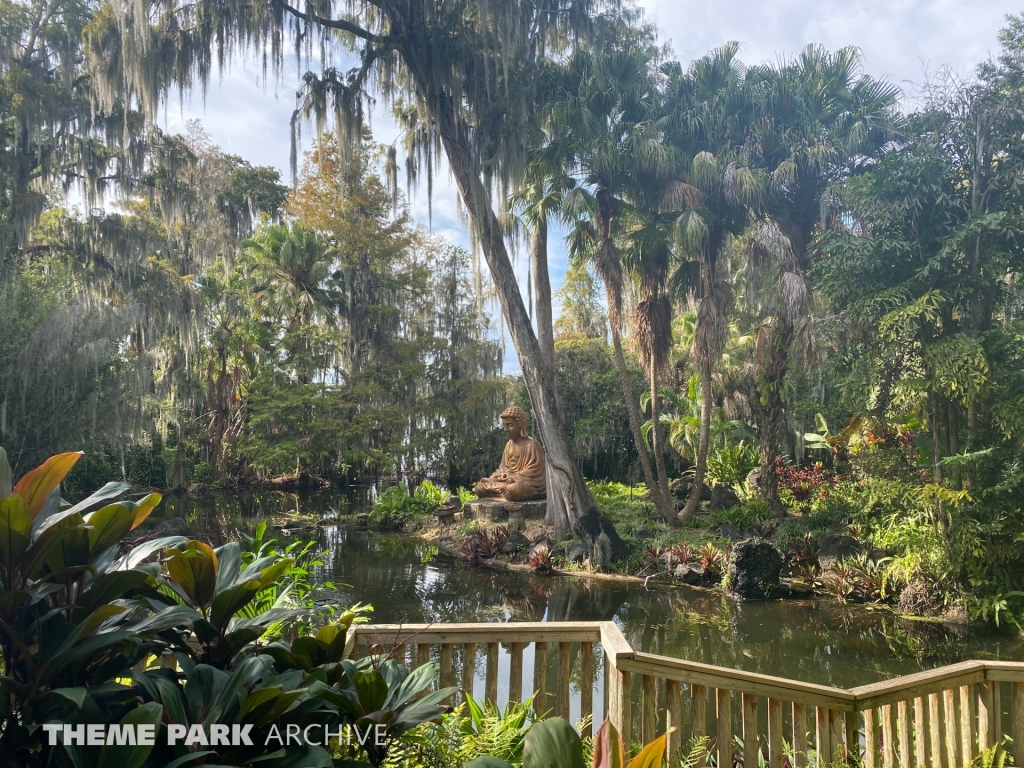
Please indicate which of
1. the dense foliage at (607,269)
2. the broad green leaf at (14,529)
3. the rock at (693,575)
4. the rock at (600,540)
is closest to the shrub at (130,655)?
the broad green leaf at (14,529)

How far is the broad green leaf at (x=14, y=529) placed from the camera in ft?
4.95

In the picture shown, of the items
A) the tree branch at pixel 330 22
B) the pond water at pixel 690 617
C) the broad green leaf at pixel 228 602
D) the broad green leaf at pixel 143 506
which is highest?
the tree branch at pixel 330 22

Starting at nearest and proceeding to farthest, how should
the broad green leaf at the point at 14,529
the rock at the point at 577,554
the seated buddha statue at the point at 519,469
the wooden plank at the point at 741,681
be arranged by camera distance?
1. the broad green leaf at the point at 14,529
2. the wooden plank at the point at 741,681
3. the rock at the point at 577,554
4. the seated buddha statue at the point at 519,469

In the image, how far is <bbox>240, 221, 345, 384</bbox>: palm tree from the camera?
19.2 metres

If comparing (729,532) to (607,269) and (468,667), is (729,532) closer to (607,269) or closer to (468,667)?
(607,269)

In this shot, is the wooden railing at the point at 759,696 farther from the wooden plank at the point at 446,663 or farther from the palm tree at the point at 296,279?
the palm tree at the point at 296,279

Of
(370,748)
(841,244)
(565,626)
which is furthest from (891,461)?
(370,748)

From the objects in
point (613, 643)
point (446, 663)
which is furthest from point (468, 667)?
point (613, 643)

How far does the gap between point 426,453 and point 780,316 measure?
11.8 metres

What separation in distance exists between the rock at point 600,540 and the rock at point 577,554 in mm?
73

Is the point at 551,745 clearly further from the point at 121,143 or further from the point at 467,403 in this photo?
the point at 467,403

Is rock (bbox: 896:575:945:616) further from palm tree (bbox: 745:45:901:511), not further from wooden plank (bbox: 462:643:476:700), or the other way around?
wooden plank (bbox: 462:643:476:700)

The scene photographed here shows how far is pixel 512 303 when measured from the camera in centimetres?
1131

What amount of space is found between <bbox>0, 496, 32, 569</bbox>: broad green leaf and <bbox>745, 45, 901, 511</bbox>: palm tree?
1026cm
